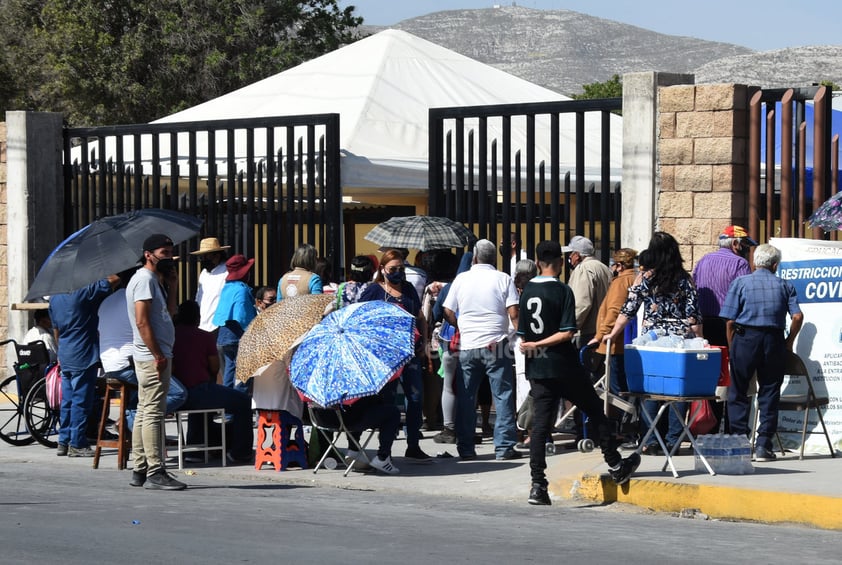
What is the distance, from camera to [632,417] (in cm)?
1227

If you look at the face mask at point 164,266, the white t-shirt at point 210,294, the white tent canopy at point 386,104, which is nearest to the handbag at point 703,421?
the face mask at point 164,266

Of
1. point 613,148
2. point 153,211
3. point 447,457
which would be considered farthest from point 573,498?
point 613,148

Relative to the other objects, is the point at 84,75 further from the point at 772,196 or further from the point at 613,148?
the point at 772,196

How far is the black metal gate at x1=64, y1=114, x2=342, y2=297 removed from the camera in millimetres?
15078

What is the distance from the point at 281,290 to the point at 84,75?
23694mm

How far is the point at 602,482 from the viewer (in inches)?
385

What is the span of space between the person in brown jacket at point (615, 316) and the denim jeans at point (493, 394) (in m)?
0.82

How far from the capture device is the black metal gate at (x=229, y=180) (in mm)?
15078

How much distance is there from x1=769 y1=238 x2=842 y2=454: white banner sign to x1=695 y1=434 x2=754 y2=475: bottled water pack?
64.8 inches

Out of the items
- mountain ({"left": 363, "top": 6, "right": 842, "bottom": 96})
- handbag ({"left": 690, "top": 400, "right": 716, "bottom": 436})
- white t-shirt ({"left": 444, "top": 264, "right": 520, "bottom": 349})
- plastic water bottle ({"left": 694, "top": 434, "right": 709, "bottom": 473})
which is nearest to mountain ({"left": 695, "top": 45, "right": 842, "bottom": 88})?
mountain ({"left": 363, "top": 6, "right": 842, "bottom": 96})

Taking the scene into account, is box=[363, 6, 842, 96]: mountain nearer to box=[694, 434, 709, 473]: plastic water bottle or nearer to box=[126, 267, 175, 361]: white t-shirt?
box=[694, 434, 709, 473]: plastic water bottle

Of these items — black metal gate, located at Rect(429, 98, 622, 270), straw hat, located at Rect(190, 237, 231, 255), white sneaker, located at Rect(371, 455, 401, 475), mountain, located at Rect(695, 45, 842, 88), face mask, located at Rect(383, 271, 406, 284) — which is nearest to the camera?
white sneaker, located at Rect(371, 455, 401, 475)

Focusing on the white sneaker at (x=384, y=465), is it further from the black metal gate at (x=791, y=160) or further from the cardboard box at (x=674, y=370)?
the black metal gate at (x=791, y=160)

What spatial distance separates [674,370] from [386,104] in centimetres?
822
